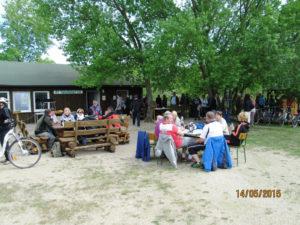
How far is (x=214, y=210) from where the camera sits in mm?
5070

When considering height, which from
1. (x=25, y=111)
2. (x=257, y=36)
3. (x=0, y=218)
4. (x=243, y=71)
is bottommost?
(x=0, y=218)

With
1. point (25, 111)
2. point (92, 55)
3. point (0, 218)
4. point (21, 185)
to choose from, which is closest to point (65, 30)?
point (92, 55)

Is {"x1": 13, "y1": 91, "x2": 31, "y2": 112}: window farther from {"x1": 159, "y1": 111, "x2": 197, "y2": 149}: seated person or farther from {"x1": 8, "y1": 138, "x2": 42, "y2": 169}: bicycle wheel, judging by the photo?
{"x1": 159, "y1": 111, "x2": 197, "y2": 149}: seated person

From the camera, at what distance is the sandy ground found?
489 cm

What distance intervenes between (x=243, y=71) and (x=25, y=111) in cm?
1438

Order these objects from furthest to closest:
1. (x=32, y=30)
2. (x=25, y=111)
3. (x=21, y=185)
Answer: (x=32, y=30)
(x=25, y=111)
(x=21, y=185)

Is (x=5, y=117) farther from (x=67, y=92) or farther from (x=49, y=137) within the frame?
(x=67, y=92)

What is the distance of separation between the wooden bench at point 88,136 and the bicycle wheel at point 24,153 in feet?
3.27

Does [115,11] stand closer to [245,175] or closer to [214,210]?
[245,175]

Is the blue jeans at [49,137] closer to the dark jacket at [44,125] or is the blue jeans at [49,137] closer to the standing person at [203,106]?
the dark jacket at [44,125]

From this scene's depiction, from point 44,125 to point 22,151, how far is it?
210 cm
